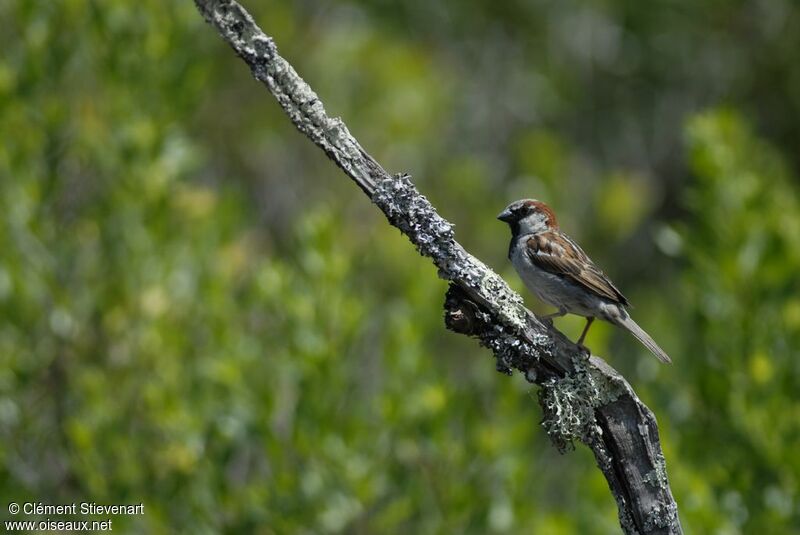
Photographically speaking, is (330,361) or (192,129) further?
(192,129)

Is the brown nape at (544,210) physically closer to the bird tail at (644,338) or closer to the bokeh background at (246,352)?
the bird tail at (644,338)

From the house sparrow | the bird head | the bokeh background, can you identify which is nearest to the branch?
the house sparrow

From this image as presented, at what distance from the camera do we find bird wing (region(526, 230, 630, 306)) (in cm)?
444

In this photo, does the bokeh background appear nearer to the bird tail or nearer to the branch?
the bird tail

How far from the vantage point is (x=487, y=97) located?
506 inches

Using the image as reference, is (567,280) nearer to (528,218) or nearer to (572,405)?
(528,218)

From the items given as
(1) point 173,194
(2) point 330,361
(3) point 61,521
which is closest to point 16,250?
(1) point 173,194

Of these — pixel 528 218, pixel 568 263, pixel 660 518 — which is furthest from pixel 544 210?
pixel 660 518

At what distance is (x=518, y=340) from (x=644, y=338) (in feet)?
4.38

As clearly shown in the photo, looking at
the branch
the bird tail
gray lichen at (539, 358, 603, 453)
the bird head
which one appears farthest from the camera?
the bird head

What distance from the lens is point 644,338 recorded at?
4.21 meters

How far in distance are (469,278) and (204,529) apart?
11.1ft

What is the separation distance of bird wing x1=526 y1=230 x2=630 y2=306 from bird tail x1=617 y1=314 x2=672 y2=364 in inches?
3.2

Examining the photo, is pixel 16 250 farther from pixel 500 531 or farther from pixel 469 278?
pixel 469 278
